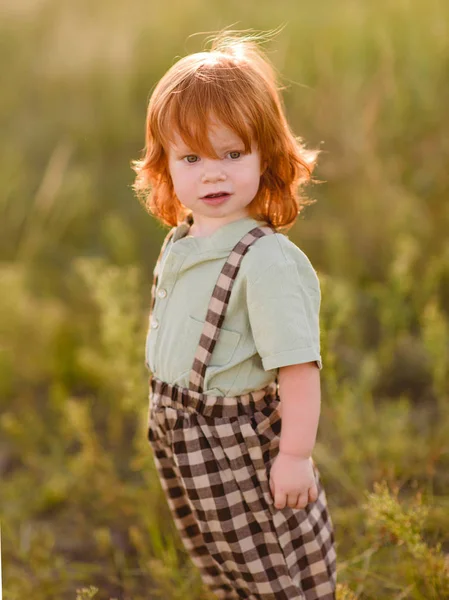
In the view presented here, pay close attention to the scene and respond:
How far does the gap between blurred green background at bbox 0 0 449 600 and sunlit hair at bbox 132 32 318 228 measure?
33 centimetres

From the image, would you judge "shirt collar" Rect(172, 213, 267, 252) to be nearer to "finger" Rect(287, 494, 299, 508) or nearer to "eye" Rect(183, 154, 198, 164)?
"eye" Rect(183, 154, 198, 164)

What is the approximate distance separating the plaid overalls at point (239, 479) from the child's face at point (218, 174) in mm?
81

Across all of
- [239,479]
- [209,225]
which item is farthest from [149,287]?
[239,479]

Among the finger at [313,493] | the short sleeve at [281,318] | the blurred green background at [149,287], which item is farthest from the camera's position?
the blurred green background at [149,287]

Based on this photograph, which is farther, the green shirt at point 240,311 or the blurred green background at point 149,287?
the blurred green background at point 149,287

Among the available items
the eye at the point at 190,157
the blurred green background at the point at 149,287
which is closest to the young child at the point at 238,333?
the eye at the point at 190,157

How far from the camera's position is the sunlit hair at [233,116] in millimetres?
1485

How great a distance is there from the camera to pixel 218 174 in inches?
58.8

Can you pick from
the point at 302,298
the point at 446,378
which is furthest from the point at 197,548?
the point at 446,378

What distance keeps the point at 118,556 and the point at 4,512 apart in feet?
1.53

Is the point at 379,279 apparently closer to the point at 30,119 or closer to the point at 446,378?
the point at 446,378

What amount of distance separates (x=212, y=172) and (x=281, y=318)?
1.00 ft

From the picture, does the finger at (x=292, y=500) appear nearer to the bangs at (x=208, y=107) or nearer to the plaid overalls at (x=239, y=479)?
the plaid overalls at (x=239, y=479)

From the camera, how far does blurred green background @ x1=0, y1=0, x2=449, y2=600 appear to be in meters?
2.18
